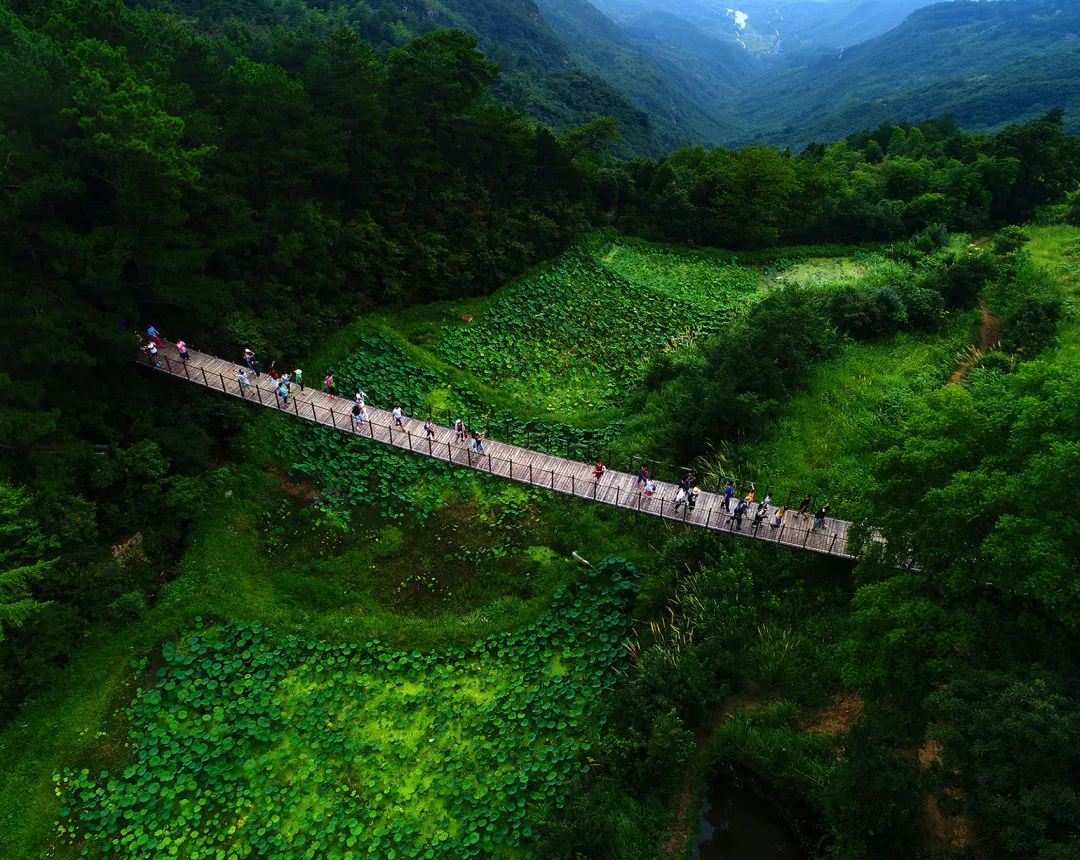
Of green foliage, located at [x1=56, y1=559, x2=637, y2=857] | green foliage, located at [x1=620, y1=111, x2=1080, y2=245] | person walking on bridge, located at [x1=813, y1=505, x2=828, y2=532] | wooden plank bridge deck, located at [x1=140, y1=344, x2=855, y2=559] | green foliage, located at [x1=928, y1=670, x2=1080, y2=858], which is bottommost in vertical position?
green foliage, located at [x1=56, y1=559, x2=637, y2=857]

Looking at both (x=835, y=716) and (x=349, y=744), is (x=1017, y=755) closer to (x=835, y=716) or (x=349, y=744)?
(x=835, y=716)

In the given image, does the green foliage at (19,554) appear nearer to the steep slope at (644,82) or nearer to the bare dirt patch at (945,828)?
the bare dirt patch at (945,828)

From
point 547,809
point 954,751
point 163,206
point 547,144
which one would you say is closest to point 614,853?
point 547,809

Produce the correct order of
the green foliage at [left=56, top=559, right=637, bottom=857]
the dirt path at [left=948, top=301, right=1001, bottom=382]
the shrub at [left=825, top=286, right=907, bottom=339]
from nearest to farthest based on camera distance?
the green foliage at [left=56, top=559, right=637, bottom=857] < the dirt path at [left=948, top=301, right=1001, bottom=382] < the shrub at [left=825, top=286, right=907, bottom=339]

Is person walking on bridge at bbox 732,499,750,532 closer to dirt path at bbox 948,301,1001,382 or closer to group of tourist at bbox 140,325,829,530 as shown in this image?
group of tourist at bbox 140,325,829,530

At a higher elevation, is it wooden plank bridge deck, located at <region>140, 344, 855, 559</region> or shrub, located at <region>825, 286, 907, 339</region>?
shrub, located at <region>825, 286, 907, 339</region>

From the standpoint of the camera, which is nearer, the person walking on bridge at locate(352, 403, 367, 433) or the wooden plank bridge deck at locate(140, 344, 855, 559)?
the wooden plank bridge deck at locate(140, 344, 855, 559)

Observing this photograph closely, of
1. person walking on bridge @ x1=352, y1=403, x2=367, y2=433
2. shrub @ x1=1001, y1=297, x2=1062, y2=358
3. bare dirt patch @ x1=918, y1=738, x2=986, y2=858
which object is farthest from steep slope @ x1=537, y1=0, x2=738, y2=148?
bare dirt patch @ x1=918, y1=738, x2=986, y2=858
